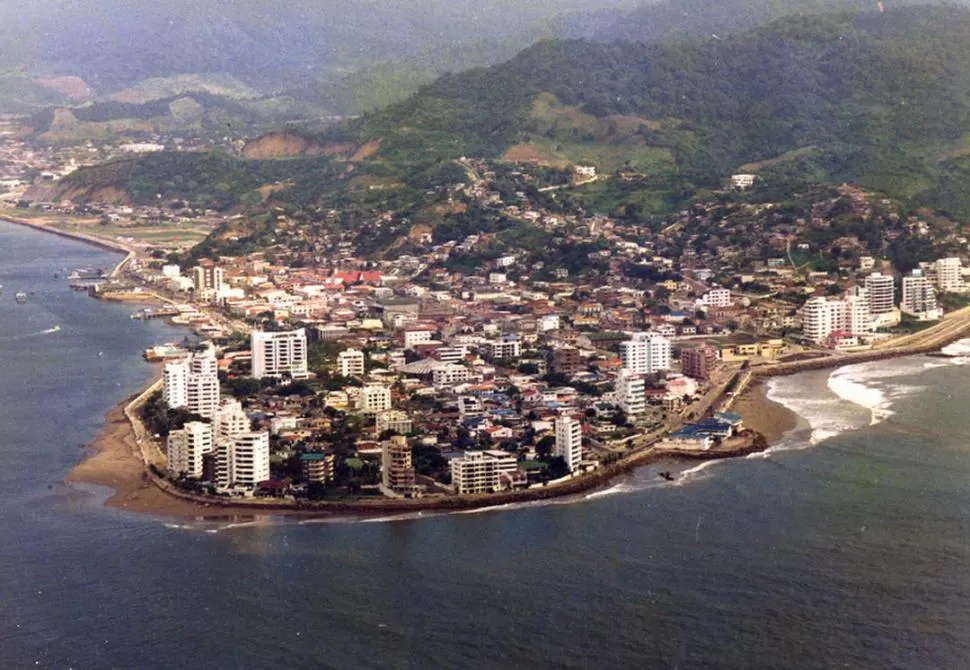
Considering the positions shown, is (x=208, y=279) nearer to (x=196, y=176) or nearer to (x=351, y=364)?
(x=351, y=364)

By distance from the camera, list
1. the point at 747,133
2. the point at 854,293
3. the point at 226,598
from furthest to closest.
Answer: the point at 747,133 → the point at 854,293 → the point at 226,598

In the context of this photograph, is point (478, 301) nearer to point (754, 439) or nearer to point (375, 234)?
point (375, 234)

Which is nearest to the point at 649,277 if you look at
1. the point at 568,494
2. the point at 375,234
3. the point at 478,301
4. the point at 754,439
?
the point at 478,301

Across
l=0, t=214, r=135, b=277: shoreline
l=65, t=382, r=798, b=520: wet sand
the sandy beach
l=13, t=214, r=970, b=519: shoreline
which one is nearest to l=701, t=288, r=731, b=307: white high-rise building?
l=13, t=214, r=970, b=519: shoreline

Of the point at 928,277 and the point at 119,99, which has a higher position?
the point at 119,99

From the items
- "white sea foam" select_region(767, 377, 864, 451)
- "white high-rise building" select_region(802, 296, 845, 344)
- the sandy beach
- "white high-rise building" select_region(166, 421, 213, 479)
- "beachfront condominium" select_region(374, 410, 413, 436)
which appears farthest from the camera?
"white high-rise building" select_region(802, 296, 845, 344)

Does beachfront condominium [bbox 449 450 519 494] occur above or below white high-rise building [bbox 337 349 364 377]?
below

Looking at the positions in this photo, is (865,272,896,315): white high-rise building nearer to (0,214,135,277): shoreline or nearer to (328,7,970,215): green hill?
(328,7,970,215): green hill
